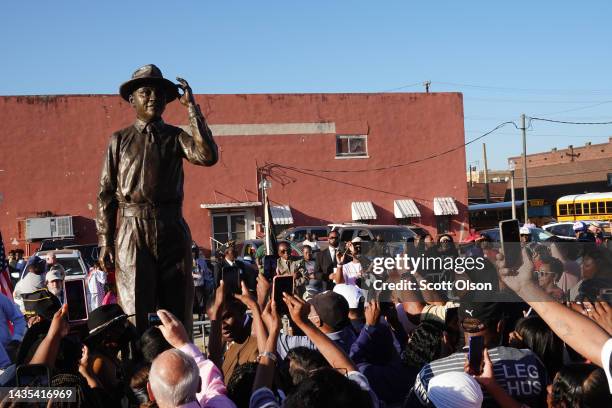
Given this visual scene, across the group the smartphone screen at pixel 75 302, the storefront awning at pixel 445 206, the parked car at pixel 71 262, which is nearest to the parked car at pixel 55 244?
the parked car at pixel 71 262

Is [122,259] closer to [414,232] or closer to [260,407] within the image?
Answer: [260,407]

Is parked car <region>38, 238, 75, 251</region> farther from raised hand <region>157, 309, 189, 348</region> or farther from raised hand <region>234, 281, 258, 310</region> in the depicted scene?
raised hand <region>157, 309, 189, 348</region>

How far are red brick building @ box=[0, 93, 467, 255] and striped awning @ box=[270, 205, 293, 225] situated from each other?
70 mm

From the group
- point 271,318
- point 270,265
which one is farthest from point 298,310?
point 270,265

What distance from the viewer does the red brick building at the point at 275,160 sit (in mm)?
31109

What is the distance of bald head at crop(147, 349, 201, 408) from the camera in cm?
313

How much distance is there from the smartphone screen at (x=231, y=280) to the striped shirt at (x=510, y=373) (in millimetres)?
1712

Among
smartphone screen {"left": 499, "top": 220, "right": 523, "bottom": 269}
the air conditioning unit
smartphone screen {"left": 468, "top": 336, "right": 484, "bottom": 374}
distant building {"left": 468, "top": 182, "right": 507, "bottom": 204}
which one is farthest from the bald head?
distant building {"left": 468, "top": 182, "right": 507, "bottom": 204}

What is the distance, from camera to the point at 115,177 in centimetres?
645

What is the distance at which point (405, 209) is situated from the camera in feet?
116

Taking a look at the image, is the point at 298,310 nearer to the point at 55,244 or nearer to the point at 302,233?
the point at 302,233

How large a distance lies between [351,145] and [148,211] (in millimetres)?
29440

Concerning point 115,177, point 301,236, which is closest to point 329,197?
point 301,236

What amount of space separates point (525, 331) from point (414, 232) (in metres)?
18.4
